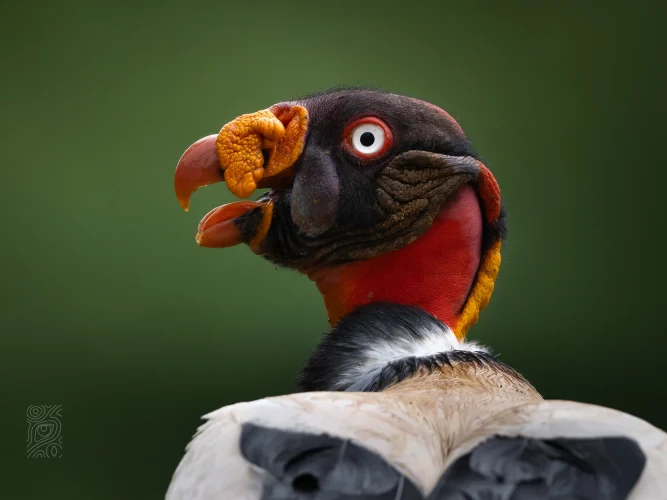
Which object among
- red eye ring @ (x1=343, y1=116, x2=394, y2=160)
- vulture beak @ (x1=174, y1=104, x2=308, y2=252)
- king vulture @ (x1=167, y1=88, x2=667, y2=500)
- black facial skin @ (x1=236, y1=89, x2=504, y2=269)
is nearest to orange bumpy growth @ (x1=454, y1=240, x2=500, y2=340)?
king vulture @ (x1=167, y1=88, x2=667, y2=500)

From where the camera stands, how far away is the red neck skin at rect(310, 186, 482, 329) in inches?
100

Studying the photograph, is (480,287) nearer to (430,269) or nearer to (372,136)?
(430,269)

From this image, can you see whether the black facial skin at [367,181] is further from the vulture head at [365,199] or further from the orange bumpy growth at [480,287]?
the orange bumpy growth at [480,287]

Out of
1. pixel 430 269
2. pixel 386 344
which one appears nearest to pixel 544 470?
pixel 386 344

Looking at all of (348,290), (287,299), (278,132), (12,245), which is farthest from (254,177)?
(12,245)

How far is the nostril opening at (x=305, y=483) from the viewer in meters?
1.39

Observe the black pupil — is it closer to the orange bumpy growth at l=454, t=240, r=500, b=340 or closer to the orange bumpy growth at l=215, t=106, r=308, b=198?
the orange bumpy growth at l=215, t=106, r=308, b=198

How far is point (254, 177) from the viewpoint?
242 centimetres

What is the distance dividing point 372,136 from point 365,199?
0.61 feet

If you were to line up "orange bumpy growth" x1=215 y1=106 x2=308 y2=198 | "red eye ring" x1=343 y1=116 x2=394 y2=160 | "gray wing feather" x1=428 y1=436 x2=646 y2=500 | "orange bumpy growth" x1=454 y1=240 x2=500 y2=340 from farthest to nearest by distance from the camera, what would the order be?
"orange bumpy growth" x1=454 y1=240 x2=500 y2=340 < "red eye ring" x1=343 y1=116 x2=394 y2=160 < "orange bumpy growth" x1=215 y1=106 x2=308 y2=198 < "gray wing feather" x1=428 y1=436 x2=646 y2=500

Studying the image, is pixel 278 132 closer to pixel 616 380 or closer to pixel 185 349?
pixel 185 349

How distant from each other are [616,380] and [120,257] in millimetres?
2635

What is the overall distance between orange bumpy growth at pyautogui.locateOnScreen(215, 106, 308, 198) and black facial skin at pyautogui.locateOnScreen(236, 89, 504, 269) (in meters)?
0.04

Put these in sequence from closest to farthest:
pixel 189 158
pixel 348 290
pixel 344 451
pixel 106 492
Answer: pixel 344 451 < pixel 189 158 < pixel 348 290 < pixel 106 492
